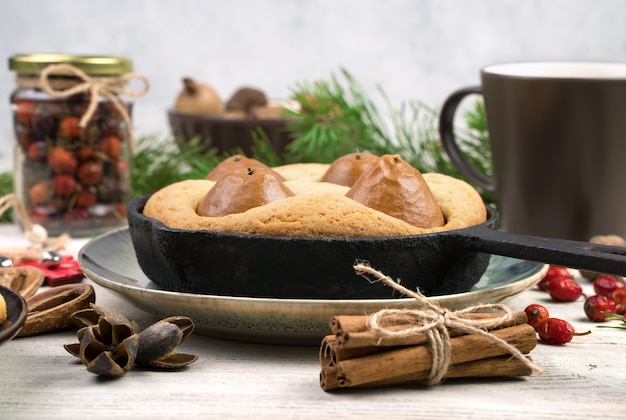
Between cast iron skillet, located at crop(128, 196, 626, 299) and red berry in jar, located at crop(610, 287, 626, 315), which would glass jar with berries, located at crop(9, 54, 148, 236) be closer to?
cast iron skillet, located at crop(128, 196, 626, 299)

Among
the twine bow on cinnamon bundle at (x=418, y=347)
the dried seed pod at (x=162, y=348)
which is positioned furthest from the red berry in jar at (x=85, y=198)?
the twine bow on cinnamon bundle at (x=418, y=347)

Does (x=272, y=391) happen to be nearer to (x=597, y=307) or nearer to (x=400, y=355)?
(x=400, y=355)

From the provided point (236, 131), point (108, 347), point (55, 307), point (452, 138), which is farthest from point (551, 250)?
point (236, 131)

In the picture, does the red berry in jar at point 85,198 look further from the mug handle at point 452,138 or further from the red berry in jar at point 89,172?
the mug handle at point 452,138

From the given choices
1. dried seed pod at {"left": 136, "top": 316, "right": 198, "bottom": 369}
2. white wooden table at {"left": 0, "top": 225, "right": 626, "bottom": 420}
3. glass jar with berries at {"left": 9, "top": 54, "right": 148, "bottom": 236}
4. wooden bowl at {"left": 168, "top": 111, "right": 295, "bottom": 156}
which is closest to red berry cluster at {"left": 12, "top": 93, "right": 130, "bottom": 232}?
glass jar with berries at {"left": 9, "top": 54, "right": 148, "bottom": 236}

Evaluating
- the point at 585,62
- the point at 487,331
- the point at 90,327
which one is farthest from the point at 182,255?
the point at 585,62
